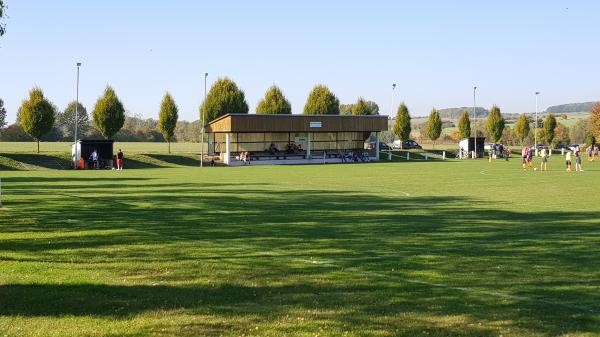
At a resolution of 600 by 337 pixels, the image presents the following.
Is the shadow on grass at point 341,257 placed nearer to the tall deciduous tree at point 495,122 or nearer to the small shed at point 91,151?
the small shed at point 91,151

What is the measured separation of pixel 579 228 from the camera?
55.8ft

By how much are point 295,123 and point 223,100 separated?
17.1 m

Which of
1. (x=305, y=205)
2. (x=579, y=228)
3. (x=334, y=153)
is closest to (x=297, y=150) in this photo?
(x=334, y=153)

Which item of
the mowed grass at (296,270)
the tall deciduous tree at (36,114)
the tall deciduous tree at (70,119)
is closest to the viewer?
the mowed grass at (296,270)

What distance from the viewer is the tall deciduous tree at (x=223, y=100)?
88.2 meters

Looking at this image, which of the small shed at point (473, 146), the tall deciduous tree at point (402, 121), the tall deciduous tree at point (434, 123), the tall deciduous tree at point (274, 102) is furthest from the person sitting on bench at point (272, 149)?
the tall deciduous tree at point (434, 123)

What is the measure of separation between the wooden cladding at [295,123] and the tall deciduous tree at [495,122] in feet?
111

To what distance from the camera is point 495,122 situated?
4291 inches

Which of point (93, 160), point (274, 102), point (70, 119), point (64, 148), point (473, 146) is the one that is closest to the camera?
point (93, 160)

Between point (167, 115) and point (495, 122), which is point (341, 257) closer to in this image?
point (167, 115)

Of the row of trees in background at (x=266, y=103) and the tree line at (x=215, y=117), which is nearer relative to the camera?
the tree line at (x=215, y=117)

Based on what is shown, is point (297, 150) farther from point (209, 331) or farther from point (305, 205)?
point (209, 331)

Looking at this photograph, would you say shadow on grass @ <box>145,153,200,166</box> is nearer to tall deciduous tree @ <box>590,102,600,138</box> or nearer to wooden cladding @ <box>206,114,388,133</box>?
wooden cladding @ <box>206,114,388,133</box>

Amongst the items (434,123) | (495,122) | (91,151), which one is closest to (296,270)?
(91,151)
